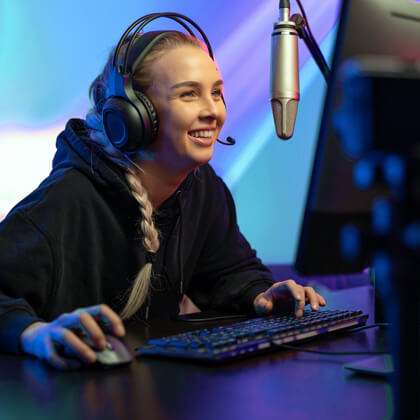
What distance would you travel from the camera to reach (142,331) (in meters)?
1.14

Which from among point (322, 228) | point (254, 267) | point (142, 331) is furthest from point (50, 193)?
point (322, 228)

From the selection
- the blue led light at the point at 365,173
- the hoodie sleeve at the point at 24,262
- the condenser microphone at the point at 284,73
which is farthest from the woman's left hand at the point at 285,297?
the blue led light at the point at 365,173

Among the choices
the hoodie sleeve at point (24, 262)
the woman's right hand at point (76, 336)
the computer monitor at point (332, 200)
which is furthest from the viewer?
the hoodie sleeve at point (24, 262)

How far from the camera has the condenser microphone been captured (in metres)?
1.15

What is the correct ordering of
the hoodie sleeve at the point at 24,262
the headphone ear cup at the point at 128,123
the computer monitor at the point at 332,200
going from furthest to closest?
the headphone ear cup at the point at 128,123 → the hoodie sleeve at the point at 24,262 → the computer monitor at the point at 332,200

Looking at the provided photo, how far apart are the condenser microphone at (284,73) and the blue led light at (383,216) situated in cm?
70

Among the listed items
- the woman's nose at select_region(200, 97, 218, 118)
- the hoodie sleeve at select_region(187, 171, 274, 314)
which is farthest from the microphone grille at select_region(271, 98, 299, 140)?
the hoodie sleeve at select_region(187, 171, 274, 314)

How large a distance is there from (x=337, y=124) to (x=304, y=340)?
0.54 metres

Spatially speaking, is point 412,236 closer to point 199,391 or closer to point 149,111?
point 199,391

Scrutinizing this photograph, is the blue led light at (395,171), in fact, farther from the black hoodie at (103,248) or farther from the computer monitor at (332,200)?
the black hoodie at (103,248)

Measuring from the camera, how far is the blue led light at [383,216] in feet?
1.50

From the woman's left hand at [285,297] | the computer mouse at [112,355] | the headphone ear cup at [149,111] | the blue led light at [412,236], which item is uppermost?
the headphone ear cup at [149,111]

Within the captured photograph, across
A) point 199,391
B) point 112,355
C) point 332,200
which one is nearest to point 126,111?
point 112,355

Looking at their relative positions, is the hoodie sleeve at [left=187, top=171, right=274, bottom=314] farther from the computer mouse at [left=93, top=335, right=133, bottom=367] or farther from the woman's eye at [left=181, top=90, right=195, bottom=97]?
the computer mouse at [left=93, top=335, right=133, bottom=367]
